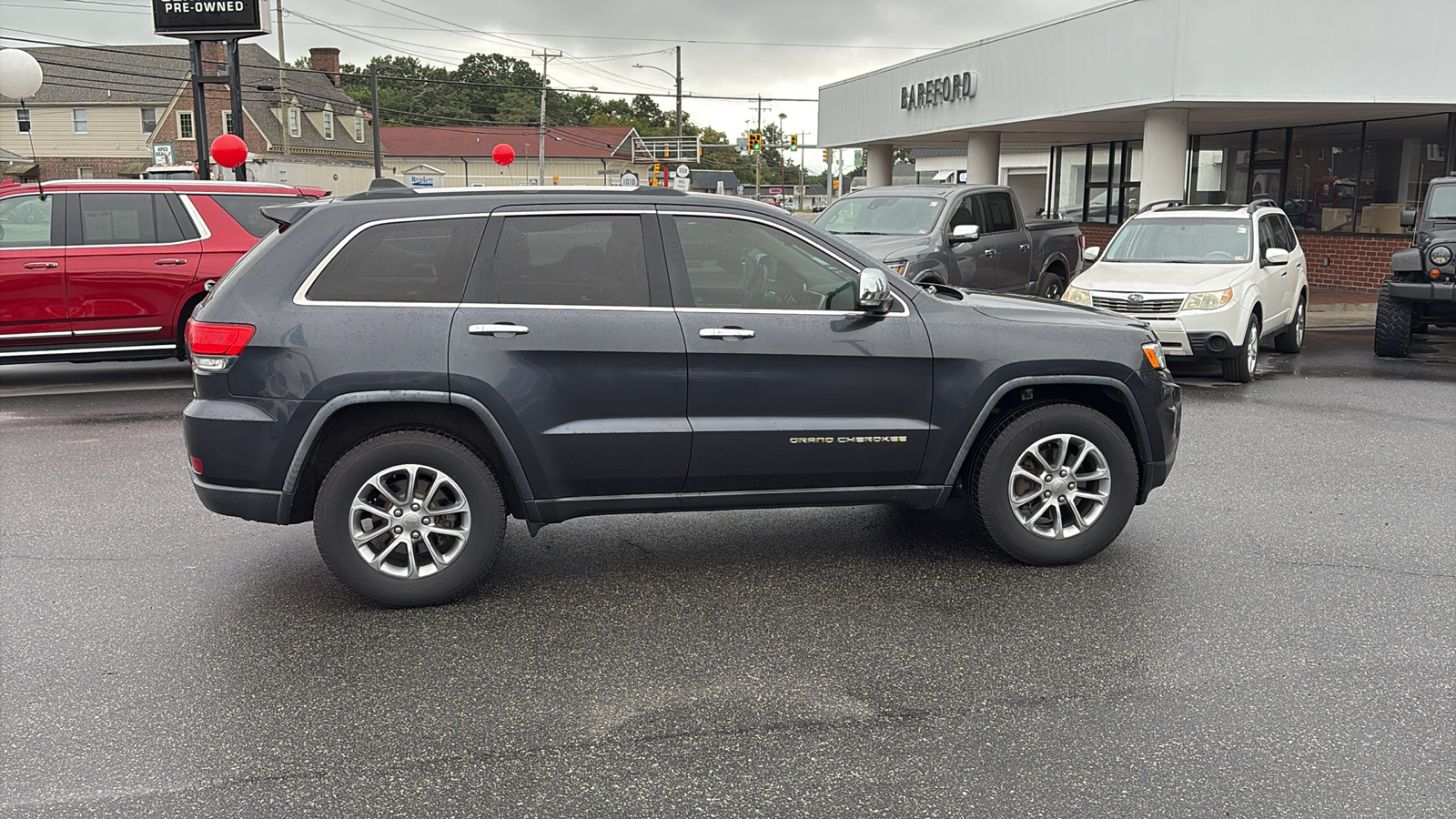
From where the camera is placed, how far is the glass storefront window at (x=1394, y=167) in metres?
20.6

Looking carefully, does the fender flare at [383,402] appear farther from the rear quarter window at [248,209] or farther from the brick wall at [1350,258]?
the brick wall at [1350,258]

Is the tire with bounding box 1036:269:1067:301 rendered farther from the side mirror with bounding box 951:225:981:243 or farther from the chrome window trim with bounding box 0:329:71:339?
the chrome window trim with bounding box 0:329:71:339

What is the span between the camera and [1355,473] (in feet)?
24.9

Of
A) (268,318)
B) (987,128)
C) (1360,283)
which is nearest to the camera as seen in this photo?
(268,318)

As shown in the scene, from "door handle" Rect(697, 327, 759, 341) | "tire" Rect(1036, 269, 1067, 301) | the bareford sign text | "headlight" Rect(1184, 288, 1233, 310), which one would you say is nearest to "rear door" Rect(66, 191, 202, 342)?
"door handle" Rect(697, 327, 759, 341)

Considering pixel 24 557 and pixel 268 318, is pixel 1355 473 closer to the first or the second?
pixel 268 318

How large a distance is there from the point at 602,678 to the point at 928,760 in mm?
1281

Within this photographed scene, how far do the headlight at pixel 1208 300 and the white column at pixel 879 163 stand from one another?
25021 mm

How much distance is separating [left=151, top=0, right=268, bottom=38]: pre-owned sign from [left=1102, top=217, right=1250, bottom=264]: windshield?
48.2 ft

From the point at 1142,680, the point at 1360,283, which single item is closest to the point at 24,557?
the point at 1142,680

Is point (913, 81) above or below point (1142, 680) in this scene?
above

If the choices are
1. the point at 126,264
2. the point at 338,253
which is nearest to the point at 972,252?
the point at 126,264

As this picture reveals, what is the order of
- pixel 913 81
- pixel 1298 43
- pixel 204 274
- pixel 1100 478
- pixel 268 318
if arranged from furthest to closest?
pixel 913 81 → pixel 1298 43 → pixel 204 274 → pixel 1100 478 → pixel 268 318

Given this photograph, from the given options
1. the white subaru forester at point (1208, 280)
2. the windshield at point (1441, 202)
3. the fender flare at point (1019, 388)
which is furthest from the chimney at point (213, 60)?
the fender flare at point (1019, 388)
